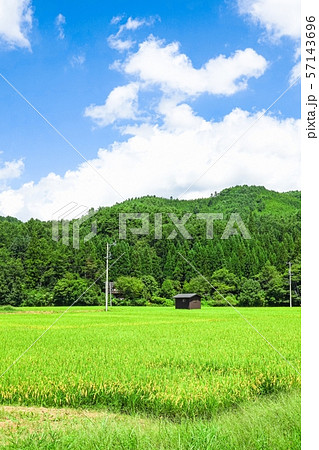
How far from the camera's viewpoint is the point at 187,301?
2392 cm

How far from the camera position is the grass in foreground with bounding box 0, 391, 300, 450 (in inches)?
167

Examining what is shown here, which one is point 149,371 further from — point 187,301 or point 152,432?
point 187,301

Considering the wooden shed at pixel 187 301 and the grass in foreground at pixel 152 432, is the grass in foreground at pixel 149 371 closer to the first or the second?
the grass in foreground at pixel 152 432

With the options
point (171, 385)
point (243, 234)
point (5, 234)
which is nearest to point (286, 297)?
point (243, 234)

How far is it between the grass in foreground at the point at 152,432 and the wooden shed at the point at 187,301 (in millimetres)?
16938

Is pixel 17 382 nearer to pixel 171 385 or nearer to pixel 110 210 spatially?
pixel 171 385

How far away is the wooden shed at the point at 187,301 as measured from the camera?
22688 mm

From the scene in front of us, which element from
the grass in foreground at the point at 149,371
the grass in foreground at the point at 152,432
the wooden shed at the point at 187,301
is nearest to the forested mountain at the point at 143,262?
the wooden shed at the point at 187,301

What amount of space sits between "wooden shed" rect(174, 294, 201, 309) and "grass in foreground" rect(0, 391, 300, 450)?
1694 centimetres

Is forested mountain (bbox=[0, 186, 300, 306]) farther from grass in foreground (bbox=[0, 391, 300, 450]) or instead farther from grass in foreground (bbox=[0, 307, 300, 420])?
grass in foreground (bbox=[0, 391, 300, 450])

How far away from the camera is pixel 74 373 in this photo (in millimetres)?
7984

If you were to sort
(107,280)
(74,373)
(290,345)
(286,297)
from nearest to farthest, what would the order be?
(74,373) < (290,345) < (107,280) < (286,297)

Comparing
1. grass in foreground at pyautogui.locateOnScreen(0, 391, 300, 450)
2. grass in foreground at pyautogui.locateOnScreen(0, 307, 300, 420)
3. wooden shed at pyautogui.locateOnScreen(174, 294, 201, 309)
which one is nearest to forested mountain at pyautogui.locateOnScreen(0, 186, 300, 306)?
wooden shed at pyautogui.locateOnScreen(174, 294, 201, 309)

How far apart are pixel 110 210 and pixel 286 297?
474 inches
